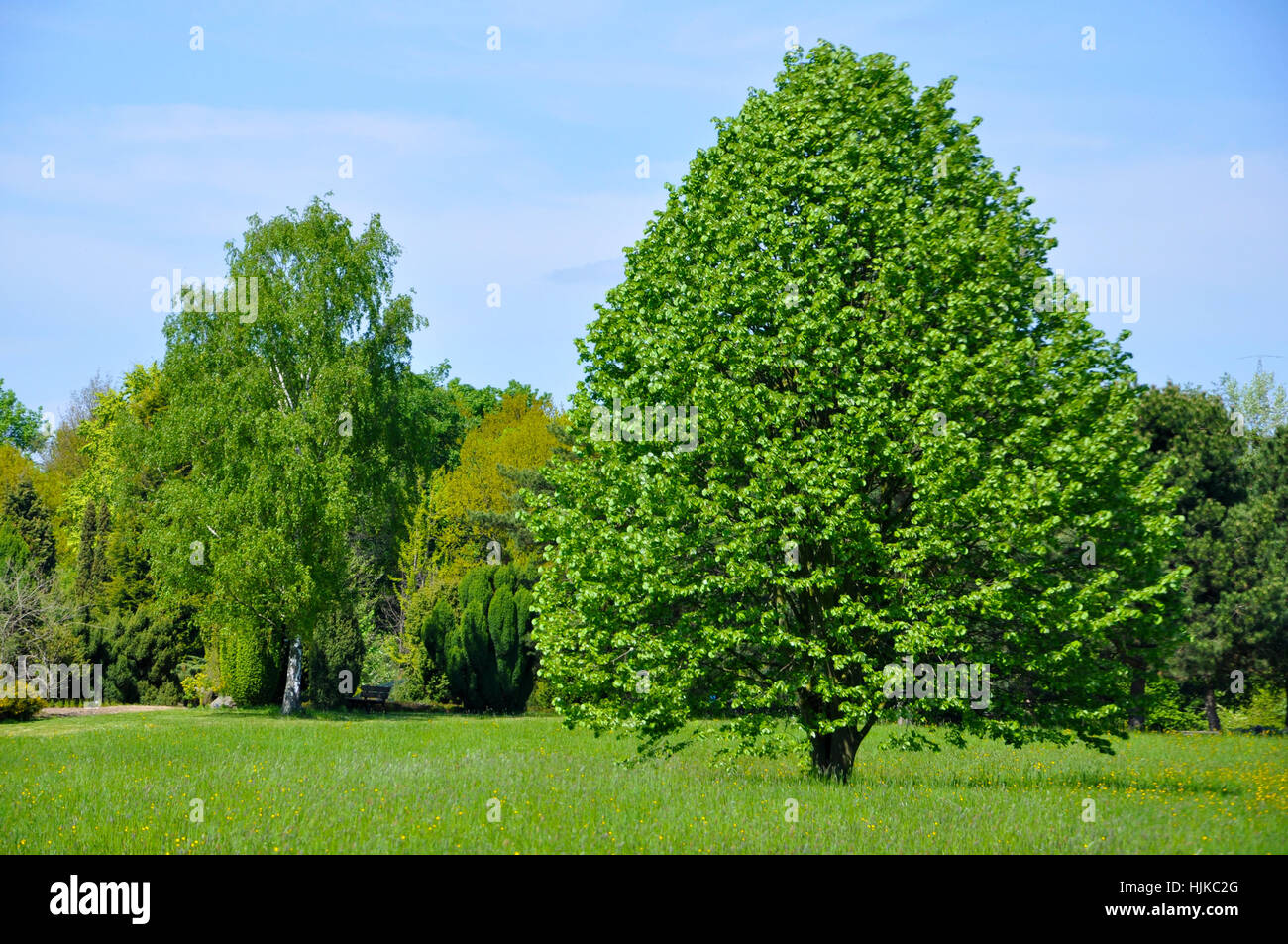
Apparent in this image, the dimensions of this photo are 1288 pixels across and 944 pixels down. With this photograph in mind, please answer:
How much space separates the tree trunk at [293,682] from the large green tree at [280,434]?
0.19 feet

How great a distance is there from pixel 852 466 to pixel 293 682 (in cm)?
2644

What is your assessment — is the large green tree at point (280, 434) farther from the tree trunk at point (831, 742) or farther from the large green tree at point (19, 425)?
the large green tree at point (19, 425)

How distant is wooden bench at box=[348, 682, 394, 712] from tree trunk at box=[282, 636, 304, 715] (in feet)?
12.5

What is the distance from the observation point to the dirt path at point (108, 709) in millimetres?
33094

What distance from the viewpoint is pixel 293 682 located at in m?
35.3

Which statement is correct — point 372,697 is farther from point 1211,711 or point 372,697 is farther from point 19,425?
point 19,425

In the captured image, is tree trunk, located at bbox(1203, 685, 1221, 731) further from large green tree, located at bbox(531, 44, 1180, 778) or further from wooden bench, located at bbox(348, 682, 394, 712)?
wooden bench, located at bbox(348, 682, 394, 712)

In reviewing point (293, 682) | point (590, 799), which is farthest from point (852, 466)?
point (293, 682)

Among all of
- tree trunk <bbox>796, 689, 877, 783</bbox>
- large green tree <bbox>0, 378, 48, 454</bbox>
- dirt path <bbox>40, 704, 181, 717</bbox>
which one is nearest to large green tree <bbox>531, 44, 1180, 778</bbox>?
tree trunk <bbox>796, 689, 877, 783</bbox>

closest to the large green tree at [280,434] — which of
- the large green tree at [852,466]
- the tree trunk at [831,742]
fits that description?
the large green tree at [852,466]

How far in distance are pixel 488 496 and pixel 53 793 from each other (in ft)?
120
